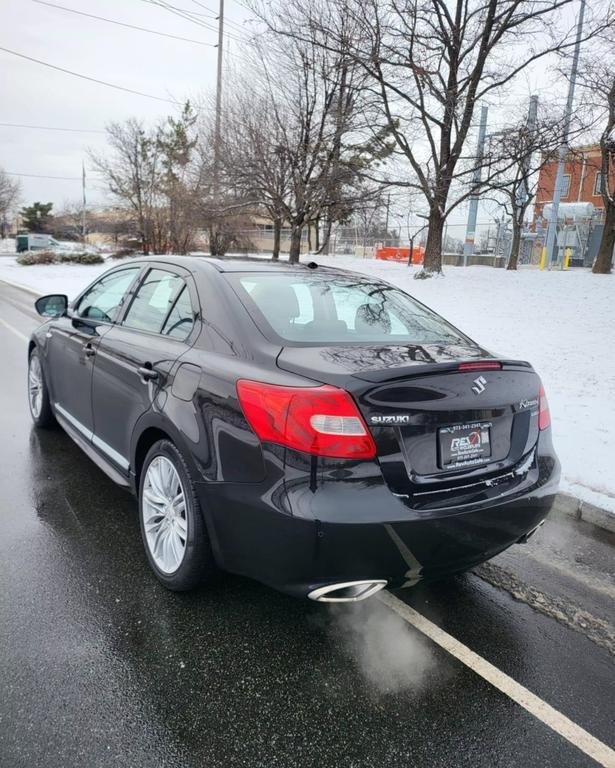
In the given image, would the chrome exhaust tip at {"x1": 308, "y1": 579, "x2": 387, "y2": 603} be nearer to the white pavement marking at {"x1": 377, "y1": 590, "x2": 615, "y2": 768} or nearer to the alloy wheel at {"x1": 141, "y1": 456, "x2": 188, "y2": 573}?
the white pavement marking at {"x1": 377, "y1": 590, "x2": 615, "y2": 768}

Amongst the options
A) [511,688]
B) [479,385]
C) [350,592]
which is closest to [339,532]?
[350,592]

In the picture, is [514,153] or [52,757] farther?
[514,153]

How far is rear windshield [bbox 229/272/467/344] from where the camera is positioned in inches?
109

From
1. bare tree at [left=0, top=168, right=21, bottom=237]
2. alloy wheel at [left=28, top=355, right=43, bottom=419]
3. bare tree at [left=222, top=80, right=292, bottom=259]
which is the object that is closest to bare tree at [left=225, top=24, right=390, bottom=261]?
bare tree at [left=222, top=80, right=292, bottom=259]

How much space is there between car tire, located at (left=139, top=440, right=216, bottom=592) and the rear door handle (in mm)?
334

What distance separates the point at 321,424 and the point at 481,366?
82 cm

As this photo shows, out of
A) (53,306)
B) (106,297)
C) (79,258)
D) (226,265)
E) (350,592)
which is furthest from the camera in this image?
(79,258)

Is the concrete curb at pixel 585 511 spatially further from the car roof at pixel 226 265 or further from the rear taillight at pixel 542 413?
the car roof at pixel 226 265

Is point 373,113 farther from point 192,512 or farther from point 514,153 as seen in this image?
point 192,512

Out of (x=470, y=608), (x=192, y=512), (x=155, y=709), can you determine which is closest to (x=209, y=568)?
(x=192, y=512)

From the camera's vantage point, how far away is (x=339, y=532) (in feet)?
6.88

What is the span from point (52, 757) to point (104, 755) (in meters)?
0.16

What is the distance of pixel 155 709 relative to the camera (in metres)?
2.11

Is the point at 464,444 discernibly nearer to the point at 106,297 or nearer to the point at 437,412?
the point at 437,412
